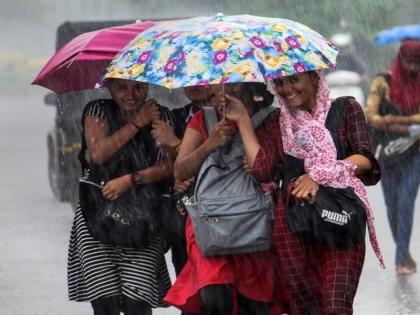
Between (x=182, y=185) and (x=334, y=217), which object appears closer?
(x=334, y=217)

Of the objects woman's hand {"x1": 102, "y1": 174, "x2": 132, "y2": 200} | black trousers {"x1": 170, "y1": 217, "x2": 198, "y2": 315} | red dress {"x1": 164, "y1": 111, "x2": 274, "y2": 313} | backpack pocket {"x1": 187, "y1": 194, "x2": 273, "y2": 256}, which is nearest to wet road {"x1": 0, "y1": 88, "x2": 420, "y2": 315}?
black trousers {"x1": 170, "y1": 217, "x2": 198, "y2": 315}

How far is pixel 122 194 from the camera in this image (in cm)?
571

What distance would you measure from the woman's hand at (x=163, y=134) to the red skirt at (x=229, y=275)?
0.50m

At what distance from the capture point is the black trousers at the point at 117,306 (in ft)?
19.0

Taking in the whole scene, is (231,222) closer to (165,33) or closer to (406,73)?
(165,33)

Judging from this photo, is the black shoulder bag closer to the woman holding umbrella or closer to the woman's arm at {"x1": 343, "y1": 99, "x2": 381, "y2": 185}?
the woman holding umbrella

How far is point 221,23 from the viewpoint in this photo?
5191 mm

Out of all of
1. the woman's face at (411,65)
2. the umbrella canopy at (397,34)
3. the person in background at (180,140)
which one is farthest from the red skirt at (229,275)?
the umbrella canopy at (397,34)

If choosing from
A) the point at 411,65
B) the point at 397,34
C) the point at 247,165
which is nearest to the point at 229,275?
the point at 247,165

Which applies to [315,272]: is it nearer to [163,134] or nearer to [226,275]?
[226,275]

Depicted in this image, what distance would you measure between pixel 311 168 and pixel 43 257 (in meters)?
5.65

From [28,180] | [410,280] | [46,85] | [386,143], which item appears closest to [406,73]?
[386,143]

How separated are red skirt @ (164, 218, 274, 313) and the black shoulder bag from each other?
268 millimetres

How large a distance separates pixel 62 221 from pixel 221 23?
296 inches
